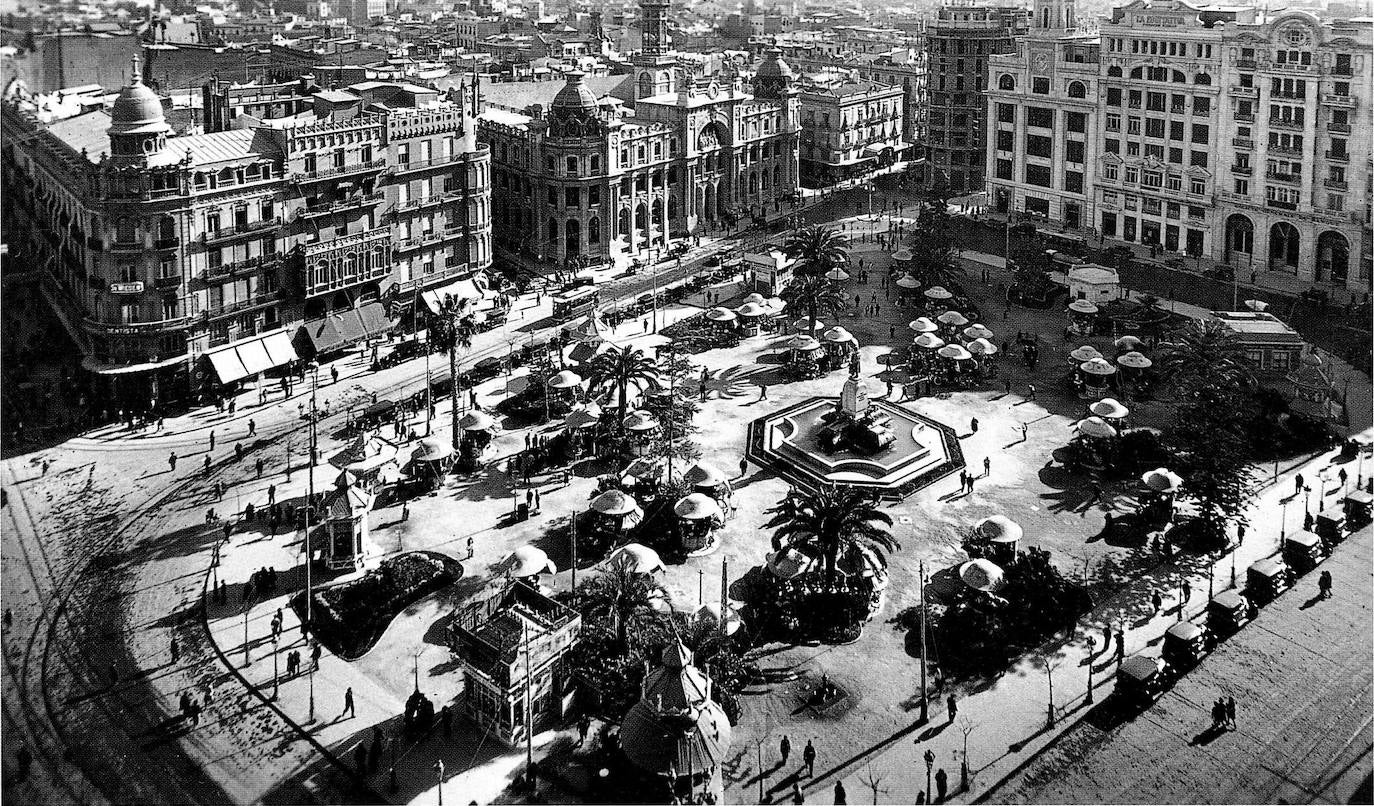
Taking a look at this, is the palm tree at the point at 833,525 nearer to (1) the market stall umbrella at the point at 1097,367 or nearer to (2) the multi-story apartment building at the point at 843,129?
(1) the market stall umbrella at the point at 1097,367

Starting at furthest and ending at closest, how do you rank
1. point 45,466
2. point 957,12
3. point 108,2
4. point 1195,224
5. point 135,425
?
point 957,12
point 1195,224
point 135,425
point 45,466
point 108,2

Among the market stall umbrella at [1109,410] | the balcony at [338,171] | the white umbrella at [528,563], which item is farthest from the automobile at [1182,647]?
the balcony at [338,171]

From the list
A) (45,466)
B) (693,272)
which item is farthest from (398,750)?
(693,272)

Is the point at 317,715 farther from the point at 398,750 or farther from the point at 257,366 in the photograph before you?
the point at 257,366

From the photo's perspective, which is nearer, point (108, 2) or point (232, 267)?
point (108, 2)

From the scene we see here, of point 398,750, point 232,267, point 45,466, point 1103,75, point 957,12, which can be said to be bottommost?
point 398,750

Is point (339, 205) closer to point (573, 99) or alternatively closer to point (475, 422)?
point (475, 422)

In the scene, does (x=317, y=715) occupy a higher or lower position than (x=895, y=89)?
lower

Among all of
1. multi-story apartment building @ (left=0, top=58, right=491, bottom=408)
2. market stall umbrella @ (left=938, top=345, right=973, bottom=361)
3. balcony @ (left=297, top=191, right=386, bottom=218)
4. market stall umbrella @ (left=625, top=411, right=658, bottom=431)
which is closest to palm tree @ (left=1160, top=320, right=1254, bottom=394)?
market stall umbrella @ (left=938, top=345, right=973, bottom=361)
